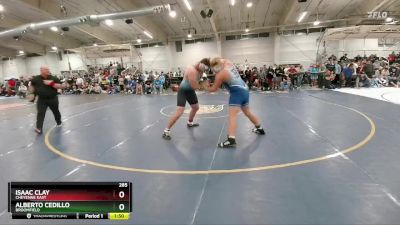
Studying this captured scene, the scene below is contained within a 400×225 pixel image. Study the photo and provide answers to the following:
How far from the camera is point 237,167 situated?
3709mm

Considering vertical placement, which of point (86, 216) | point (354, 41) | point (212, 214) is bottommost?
point (212, 214)

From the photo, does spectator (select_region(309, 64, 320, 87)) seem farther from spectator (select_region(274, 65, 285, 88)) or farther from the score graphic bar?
the score graphic bar

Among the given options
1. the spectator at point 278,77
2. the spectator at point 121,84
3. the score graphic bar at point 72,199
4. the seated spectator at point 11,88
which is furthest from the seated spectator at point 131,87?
the score graphic bar at point 72,199

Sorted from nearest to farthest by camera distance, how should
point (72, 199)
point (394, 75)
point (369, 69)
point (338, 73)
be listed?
1. point (72, 199)
2. point (338, 73)
3. point (369, 69)
4. point (394, 75)

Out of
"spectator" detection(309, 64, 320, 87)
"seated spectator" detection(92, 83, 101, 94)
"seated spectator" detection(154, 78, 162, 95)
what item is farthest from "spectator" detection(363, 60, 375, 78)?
"seated spectator" detection(92, 83, 101, 94)

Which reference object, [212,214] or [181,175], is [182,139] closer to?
[181,175]

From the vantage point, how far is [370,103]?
884cm

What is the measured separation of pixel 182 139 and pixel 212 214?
286cm

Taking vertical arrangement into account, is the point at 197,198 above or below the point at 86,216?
below

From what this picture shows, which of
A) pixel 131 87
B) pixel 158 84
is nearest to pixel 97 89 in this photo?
pixel 131 87

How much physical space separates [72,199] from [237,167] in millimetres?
2255

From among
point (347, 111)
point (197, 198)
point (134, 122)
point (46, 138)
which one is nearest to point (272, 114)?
point (347, 111)

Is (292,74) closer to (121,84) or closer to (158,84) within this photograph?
(158,84)

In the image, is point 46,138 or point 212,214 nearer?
point 212,214
